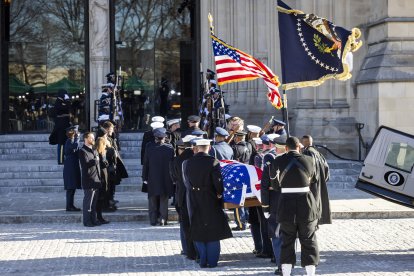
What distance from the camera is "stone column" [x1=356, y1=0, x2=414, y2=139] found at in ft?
67.6

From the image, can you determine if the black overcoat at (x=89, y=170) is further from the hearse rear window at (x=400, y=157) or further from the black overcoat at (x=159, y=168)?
the hearse rear window at (x=400, y=157)

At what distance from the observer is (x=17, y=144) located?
2395 cm

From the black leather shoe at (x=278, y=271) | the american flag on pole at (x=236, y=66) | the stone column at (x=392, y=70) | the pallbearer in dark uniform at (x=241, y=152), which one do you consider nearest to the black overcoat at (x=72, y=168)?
the american flag on pole at (x=236, y=66)

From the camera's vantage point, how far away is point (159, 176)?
50.4 ft

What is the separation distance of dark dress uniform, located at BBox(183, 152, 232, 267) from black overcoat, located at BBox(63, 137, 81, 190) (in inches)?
202

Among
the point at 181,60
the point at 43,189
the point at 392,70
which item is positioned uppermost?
the point at 181,60

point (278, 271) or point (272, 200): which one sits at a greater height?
point (272, 200)

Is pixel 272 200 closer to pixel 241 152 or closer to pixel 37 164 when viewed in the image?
pixel 241 152

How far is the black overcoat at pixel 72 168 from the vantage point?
1644 centimetres

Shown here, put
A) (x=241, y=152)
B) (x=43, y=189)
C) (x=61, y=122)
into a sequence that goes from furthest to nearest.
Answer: (x=61, y=122) < (x=43, y=189) < (x=241, y=152)

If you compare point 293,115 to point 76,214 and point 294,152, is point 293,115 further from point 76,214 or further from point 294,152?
point 294,152

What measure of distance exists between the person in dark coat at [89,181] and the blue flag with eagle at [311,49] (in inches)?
153

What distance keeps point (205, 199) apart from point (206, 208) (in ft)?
0.39

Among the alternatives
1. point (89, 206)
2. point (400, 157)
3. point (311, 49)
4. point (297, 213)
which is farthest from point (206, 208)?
point (89, 206)
